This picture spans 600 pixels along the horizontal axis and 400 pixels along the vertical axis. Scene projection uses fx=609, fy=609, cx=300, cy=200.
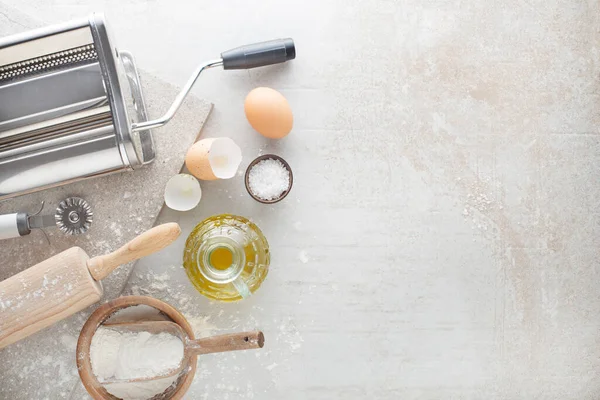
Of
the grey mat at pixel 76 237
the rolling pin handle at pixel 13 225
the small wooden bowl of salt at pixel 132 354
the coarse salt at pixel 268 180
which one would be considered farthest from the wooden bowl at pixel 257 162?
the rolling pin handle at pixel 13 225

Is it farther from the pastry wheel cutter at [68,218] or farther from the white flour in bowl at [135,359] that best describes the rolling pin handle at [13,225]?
the white flour in bowl at [135,359]

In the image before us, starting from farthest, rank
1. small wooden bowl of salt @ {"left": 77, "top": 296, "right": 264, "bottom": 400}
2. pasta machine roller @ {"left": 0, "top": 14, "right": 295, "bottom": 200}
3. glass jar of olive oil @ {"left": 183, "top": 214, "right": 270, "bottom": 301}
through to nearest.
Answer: glass jar of olive oil @ {"left": 183, "top": 214, "right": 270, "bottom": 301} < small wooden bowl of salt @ {"left": 77, "top": 296, "right": 264, "bottom": 400} < pasta machine roller @ {"left": 0, "top": 14, "right": 295, "bottom": 200}

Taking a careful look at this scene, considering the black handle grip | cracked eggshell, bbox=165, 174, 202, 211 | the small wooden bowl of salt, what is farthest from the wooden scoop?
the black handle grip

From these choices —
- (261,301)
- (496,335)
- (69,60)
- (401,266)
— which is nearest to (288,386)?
(261,301)

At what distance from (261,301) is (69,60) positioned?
0.56m

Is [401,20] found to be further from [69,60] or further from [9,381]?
[9,381]

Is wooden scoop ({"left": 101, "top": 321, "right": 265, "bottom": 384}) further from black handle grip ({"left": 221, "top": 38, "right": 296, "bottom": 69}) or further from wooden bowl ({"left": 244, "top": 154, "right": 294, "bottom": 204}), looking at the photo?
black handle grip ({"left": 221, "top": 38, "right": 296, "bottom": 69})

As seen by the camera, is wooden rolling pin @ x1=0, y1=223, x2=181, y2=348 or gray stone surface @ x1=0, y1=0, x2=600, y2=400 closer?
wooden rolling pin @ x1=0, y1=223, x2=181, y2=348

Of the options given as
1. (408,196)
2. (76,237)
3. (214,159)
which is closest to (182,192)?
(214,159)

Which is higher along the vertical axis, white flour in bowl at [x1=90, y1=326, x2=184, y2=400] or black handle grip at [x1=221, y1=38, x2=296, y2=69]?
black handle grip at [x1=221, y1=38, x2=296, y2=69]

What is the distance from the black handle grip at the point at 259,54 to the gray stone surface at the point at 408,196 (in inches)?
2.0

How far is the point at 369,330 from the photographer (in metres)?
1.20

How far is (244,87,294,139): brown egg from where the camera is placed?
109cm

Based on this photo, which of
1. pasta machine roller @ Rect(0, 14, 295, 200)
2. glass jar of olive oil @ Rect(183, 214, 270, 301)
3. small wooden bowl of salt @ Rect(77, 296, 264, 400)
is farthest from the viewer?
glass jar of olive oil @ Rect(183, 214, 270, 301)
